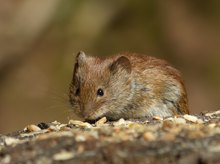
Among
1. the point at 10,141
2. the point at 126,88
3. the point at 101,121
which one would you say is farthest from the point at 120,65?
the point at 10,141

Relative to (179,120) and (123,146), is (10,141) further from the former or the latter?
(179,120)

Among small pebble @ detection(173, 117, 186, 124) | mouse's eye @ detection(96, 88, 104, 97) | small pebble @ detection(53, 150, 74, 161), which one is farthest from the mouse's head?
small pebble @ detection(53, 150, 74, 161)

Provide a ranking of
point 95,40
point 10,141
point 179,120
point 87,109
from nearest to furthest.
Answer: point 10,141
point 179,120
point 87,109
point 95,40

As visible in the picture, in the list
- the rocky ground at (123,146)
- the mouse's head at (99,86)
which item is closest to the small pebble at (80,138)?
the rocky ground at (123,146)

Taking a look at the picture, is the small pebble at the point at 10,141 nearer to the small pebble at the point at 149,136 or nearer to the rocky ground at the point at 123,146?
the rocky ground at the point at 123,146

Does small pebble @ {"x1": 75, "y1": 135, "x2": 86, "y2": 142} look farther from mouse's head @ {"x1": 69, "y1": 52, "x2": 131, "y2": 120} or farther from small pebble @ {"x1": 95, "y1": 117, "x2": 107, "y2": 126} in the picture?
mouse's head @ {"x1": 69, "y1": 52, "x2": 131, "y2": 120}

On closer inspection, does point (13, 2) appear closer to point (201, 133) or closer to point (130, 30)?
point (130, 30)

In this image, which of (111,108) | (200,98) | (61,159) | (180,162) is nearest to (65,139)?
(61,159)
